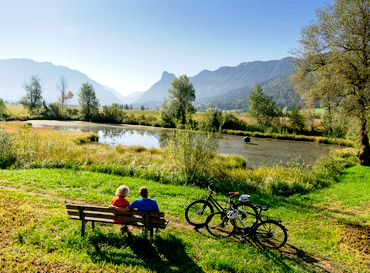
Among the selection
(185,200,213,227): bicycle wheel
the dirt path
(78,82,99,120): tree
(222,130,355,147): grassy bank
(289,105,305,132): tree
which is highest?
(78,82,99,120): tree

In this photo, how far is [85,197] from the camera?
8609 mm

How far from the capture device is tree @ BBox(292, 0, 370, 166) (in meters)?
16.2

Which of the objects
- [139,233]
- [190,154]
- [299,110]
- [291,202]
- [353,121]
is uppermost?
[299,110]

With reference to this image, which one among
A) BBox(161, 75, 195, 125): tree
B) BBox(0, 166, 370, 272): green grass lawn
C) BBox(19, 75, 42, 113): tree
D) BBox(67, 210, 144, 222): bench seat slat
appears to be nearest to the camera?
BBox(0, 166, 370, 272): green grass lawn

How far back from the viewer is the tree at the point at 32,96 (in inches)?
2753

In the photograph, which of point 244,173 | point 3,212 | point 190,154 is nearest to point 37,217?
point 3,212

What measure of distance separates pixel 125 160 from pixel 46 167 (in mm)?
4934

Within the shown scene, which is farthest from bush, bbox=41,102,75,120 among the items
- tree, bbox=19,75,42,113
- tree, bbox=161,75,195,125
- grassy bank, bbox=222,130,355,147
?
grassy bank, bbox=222,130,355,147

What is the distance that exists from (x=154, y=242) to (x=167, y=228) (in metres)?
1.01

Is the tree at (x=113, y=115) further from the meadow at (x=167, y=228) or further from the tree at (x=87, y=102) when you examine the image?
the meadow at (x=167, y=228)

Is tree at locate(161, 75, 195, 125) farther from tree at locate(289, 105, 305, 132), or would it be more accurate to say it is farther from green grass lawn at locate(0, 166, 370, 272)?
green grass lawn at locate(0, 166, 370, 272)

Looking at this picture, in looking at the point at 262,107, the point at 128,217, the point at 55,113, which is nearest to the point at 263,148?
the point at 262,107

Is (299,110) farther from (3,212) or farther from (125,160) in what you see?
(3,212)

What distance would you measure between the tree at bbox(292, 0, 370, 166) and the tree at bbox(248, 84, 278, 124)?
1409 inches
